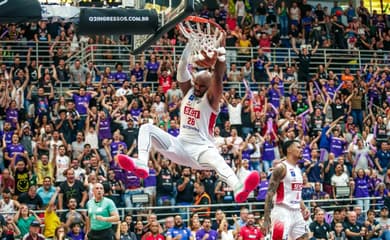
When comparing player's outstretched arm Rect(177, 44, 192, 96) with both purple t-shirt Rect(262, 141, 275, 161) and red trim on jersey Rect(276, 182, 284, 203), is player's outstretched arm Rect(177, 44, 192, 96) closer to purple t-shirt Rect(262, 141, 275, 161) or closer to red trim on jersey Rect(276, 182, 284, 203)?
red trim on jersey Rect(276, 182, 284, 203)

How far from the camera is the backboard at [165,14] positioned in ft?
44.4

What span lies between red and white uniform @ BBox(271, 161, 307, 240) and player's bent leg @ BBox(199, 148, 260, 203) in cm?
217

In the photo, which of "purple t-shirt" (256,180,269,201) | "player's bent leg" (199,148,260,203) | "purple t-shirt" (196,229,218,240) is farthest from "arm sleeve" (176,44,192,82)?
"purple t-shirt" (256,180,269,201)

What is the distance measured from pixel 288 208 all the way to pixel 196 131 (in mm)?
2723

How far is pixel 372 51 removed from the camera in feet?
106

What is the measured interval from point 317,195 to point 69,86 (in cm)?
783

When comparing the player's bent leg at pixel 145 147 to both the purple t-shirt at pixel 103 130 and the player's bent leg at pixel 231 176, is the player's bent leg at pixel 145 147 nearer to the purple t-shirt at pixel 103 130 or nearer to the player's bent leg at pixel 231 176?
the player's bent leg at pixel 231 176

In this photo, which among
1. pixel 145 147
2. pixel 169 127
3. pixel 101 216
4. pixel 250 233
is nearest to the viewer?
pixel 145 147

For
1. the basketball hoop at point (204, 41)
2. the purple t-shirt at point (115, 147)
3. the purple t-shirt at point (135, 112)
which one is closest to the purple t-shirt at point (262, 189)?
the purple t-shirt at point (115, 147)

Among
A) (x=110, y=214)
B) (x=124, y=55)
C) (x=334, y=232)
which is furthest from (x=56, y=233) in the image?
(x=124, y=55)

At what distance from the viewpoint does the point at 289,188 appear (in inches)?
593

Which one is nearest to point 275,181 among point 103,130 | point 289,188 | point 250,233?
point 289,188

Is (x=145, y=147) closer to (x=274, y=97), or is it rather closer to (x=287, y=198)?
(x=287, y=198)

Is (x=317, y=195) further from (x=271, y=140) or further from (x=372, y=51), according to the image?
(x=372, y=51)
